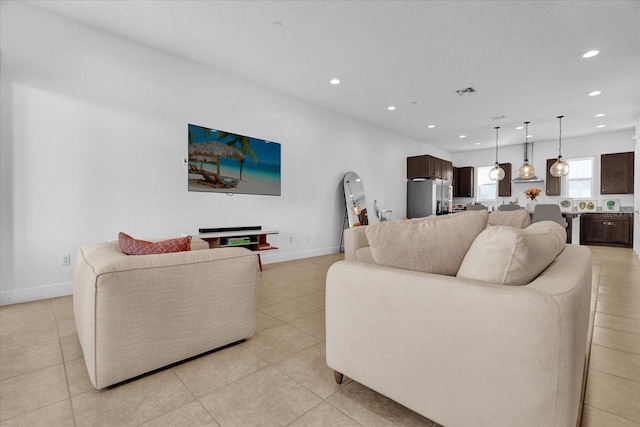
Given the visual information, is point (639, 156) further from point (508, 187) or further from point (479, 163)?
point (479, 163)

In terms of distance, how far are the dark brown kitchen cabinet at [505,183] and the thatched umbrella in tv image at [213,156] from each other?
7.79m

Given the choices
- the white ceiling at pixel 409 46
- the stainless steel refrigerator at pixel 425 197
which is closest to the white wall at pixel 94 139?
the white ceiling at pixel 409 46

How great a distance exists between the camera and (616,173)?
706cm

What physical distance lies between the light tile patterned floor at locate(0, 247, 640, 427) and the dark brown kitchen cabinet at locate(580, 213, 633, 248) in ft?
19.8

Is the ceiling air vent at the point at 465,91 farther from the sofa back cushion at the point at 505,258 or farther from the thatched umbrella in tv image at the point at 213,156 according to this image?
the sofa back cushion at the point at 505,258

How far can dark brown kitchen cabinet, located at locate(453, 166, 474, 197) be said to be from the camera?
9.42 m

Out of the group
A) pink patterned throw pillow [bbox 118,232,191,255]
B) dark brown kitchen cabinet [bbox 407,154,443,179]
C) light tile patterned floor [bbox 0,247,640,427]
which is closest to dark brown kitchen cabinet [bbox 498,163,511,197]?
dark brown kitchen cabinet [bbox 407,154,443,179]

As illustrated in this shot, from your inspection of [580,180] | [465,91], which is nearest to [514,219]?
[465,91]

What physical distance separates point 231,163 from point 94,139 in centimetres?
157

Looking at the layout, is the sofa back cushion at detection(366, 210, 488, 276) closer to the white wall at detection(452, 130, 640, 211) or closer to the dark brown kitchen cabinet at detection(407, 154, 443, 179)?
the dark brown kitchen cabinet at detection(407, 154, 443, 179)

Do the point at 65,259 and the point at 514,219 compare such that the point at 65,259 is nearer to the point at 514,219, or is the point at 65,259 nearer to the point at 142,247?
the point at 142,247

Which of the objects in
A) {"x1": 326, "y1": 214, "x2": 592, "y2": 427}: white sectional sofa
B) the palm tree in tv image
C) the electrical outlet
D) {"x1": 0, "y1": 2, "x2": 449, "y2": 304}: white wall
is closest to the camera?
{"x1": 326, "y1": 214, "x2": 592, "y2": 427}: white sectional sofa

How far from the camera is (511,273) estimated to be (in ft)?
3.39

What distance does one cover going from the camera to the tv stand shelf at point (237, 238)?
372 centimetres
